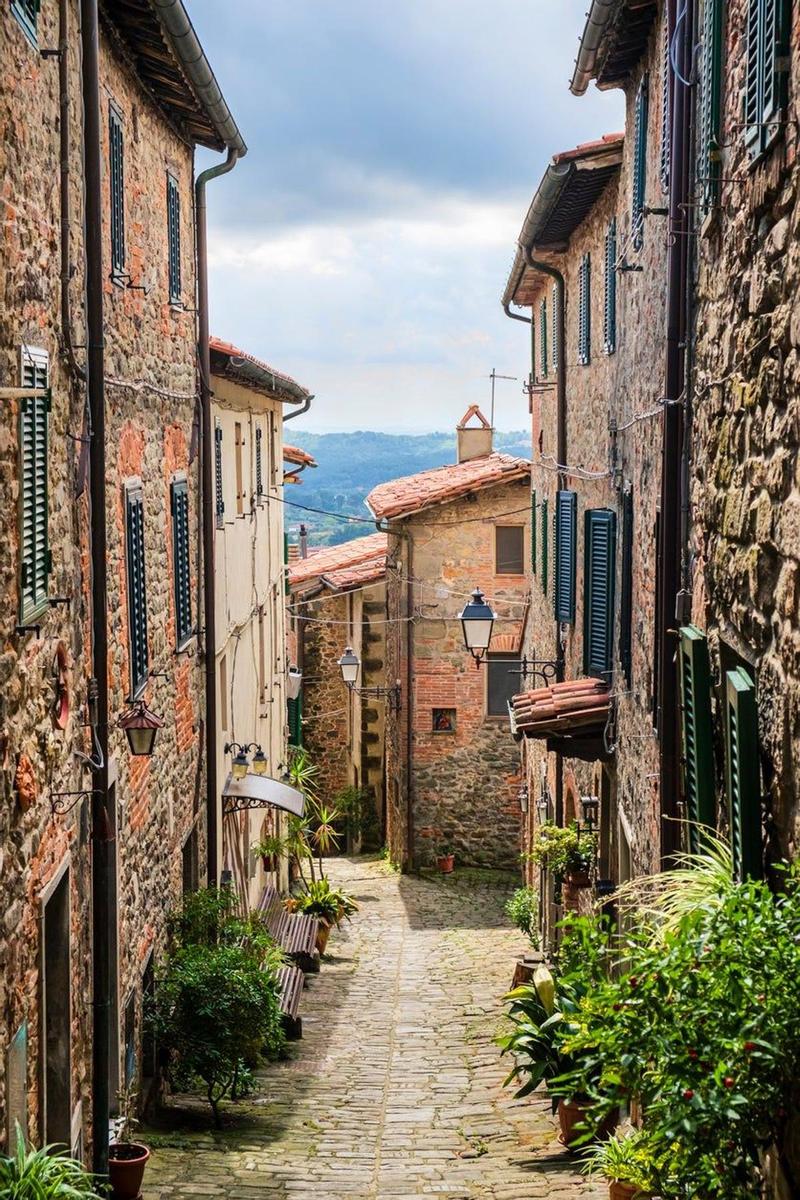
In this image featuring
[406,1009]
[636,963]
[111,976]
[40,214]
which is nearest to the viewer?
[636,963]

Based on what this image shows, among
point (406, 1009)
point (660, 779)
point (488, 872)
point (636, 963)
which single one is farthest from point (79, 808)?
point (488, 872)

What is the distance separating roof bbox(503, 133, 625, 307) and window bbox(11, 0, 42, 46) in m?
5.81

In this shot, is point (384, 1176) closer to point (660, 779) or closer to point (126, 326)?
point (660, 779)

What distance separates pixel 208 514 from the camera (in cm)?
1434

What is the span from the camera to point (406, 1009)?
16.2 m

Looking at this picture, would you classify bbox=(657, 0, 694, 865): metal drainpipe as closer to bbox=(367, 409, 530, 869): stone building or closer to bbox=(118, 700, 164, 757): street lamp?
bbox=(118, 700, 164, 757): street lamp

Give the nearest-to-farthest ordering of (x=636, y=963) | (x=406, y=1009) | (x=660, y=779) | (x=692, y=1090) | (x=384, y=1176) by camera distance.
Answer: (x=692, y=1090), (x=636, y=963), (x=660, y=779), (x=384, y=1176), (x=406, y=1009)

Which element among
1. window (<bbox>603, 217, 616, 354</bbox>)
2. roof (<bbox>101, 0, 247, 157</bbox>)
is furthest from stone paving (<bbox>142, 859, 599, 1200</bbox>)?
roof (<bbox>101, 0, 247, 157</bbox>)

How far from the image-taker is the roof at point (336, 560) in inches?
1287

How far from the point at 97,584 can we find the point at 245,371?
746cm

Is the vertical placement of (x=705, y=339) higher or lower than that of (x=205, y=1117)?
higher

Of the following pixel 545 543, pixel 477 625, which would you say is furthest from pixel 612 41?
pixel 545 543

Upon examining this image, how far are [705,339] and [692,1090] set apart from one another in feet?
13.1

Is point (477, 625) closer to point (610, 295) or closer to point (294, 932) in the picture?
point (294, 932)
